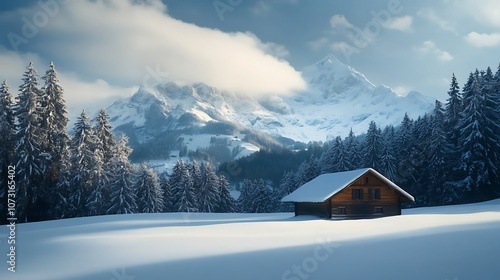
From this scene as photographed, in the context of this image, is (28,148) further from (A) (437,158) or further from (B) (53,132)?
(A) (437,158)

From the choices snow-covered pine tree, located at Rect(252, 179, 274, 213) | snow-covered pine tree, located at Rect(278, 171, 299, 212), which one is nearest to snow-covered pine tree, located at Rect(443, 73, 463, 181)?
snow-covered pine tree, located at Rect(278, 171, 299, 212)

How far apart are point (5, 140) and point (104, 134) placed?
14.1m

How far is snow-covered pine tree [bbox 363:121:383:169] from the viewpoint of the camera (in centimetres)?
6344

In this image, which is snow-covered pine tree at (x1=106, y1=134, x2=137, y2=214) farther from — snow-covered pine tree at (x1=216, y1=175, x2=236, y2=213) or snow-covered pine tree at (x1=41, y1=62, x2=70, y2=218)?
snow-covered pine tree at (x1=216, y1=175, x2=236, y2=213)

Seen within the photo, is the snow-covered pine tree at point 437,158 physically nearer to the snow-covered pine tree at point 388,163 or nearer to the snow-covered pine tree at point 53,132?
the snow-covered pine tree at point 388,163

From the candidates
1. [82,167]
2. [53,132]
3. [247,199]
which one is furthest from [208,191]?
[53,132]

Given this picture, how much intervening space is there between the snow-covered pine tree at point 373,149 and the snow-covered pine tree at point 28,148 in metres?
51.2

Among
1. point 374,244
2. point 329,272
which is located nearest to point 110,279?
point 329,272

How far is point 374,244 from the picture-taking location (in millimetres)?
14914

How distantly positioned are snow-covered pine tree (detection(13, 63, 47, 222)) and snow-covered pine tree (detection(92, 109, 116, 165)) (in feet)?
34.6

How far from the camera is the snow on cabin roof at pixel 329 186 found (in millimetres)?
35506

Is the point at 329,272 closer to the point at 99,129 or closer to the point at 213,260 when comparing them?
the point at 213,260

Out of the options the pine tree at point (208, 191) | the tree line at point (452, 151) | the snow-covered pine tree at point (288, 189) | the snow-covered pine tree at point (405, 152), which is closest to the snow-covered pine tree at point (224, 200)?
the pine tree at point (208, 191)

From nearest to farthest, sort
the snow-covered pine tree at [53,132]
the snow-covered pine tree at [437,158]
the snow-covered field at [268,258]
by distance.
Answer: the snow-covered field at [268,258]
the snow-covered pine tree at [53,132]
the snow-covered pine tree at [437,158]
